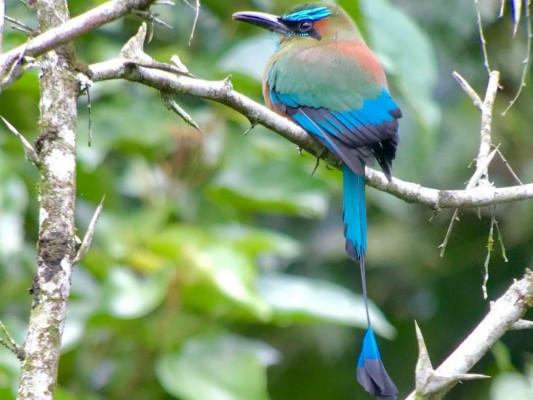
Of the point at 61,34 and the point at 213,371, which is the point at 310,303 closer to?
the point at 213,371

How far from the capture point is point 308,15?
3.43 metres

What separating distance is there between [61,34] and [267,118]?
640 millimetres

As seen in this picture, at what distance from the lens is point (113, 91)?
389 cm

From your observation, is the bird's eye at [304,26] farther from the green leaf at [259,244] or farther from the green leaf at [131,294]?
the green leaf at [131,294]

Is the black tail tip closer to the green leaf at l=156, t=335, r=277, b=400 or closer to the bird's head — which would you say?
the green leaf at l=156, t=335, r=277, b=400

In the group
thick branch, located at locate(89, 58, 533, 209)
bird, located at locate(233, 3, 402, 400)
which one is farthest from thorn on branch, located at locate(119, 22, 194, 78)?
bird, located at locate(233, 3, 402, 400)

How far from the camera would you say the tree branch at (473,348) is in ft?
5.38

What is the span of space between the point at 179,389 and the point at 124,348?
1.28ft

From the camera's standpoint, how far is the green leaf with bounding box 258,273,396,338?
344cm

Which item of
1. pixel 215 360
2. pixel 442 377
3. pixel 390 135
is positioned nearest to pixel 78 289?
pixel 215 360

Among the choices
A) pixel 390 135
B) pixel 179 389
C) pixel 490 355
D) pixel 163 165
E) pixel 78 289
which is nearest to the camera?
pixel 390 135

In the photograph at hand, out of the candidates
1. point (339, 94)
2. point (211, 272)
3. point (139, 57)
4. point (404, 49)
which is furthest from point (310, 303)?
point (139, 57)

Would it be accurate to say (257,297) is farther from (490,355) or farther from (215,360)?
(490,355)

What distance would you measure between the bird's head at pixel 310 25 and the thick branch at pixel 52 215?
1.78 m
